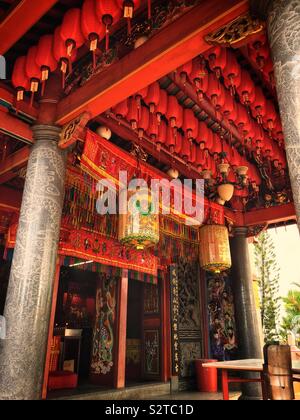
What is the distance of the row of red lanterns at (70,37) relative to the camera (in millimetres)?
2486

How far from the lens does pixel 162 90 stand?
3.71 meters

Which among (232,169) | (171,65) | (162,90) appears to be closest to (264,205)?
(232,169)

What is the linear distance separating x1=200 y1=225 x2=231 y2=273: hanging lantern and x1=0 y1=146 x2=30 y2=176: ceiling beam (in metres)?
2.87

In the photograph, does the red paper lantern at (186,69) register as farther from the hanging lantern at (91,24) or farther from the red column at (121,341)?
the red column at (121,341)

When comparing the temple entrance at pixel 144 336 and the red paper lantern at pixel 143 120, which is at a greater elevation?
the red paper lantern at pixel 143 120

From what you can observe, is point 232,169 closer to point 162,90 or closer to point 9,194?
point 162,90

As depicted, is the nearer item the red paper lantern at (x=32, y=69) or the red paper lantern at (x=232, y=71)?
the red paper lantern at (x=32, y=69)

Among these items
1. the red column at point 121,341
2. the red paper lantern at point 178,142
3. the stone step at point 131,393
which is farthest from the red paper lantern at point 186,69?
the stone step at point 131,393

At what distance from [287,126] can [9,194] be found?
4.71 m

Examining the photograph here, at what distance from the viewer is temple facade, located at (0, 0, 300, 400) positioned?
2514mm

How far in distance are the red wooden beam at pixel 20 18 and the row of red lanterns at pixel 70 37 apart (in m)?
0.24

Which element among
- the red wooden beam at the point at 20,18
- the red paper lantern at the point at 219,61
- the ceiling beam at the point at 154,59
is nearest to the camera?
the ceiling beam at the point at 154,59

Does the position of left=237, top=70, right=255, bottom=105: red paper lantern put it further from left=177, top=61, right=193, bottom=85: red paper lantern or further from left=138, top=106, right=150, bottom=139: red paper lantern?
left=138, top=106, right=150, bottom=139: red paper lantern

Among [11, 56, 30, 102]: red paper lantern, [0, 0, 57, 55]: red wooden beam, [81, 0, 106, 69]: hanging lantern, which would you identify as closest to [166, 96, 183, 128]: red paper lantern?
[81, 0, 106, 69]: hanging lantern
